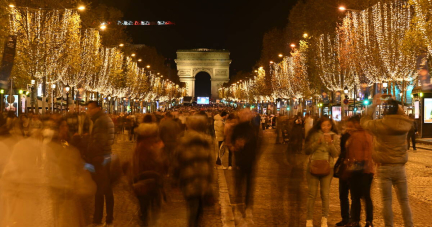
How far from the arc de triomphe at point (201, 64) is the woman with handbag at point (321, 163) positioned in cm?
16077

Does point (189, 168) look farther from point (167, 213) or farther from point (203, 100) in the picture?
point (203, 100)

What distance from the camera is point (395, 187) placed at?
7797 mm

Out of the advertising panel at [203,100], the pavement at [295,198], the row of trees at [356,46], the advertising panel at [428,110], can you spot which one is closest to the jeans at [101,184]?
the pavement at [295,198]

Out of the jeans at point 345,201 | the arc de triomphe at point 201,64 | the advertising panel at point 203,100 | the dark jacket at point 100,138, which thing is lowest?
the jeans at point 345,201

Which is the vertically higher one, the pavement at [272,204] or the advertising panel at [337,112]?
the advertising panel at [337,112]

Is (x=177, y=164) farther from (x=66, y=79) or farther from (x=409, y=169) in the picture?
(x=66, y=79)

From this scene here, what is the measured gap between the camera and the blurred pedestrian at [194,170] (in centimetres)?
776

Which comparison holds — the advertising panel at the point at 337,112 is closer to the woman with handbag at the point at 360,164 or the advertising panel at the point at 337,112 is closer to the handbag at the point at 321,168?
the woman with handbag at the point at 360,164

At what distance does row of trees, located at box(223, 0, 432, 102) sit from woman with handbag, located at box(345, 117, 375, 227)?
20.4 m

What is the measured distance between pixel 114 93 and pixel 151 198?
66.1 m

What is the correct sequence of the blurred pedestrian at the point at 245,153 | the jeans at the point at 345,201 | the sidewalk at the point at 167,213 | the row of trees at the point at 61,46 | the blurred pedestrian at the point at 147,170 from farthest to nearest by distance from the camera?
the row of trees at the point at 61,46 < the blurred pedestrian at the point at 245,153 < the sidewalk at the point at 167,213 < the jeans at the point at 345,201 < the blurred pedestrian at the point at 147,170

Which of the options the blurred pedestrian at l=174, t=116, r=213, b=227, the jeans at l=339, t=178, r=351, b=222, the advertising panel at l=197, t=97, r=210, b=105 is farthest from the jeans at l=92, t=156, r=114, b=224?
the advertising panel at l=197, t=97, r=210, b=105

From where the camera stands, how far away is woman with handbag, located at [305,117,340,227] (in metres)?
8.88

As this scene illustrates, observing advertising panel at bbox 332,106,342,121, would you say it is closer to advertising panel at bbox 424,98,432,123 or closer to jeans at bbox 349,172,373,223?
advertising panel at bbox 424,98,432,123
